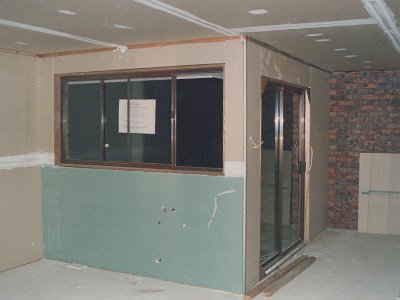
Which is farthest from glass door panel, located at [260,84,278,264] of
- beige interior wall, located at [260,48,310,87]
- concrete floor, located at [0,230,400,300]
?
concrete floor, located at [0,230,400,300]

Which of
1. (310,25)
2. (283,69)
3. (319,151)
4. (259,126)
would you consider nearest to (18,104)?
(259,126)

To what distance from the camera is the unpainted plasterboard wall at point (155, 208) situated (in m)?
4.04

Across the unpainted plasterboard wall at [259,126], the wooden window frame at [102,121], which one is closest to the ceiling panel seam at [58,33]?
the wooden window frame at [102,121]

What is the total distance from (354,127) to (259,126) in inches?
113

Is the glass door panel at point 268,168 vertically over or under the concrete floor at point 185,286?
over

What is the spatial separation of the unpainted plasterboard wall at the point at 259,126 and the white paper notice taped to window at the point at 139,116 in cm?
102

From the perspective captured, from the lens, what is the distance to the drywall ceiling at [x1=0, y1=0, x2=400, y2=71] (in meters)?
2.92

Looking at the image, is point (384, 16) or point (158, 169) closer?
point (384, 16)

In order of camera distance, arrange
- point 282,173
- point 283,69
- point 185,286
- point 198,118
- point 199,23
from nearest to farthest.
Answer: point 199,23 < point 185,286 < point 283,69 < point 282,173 < point 198,118

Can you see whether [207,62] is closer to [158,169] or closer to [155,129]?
[158,169]

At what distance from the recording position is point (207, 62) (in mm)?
4074

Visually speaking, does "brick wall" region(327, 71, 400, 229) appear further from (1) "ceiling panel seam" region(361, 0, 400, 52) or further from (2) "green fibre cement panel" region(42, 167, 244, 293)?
(2) "green fibre cement panel" region(42, 167, 244, 293)

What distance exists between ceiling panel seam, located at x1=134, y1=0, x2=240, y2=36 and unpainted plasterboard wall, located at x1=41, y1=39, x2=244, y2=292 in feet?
0.91

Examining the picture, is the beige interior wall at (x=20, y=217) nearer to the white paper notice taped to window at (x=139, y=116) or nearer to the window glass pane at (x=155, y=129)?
the white paper notice taped to window at (x=139, y=116)
